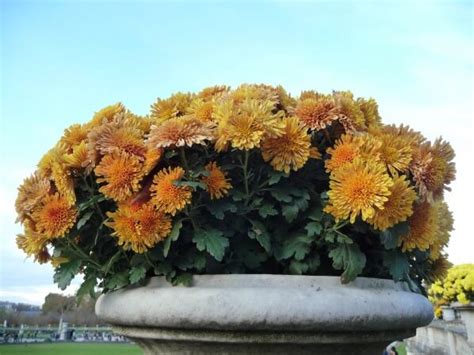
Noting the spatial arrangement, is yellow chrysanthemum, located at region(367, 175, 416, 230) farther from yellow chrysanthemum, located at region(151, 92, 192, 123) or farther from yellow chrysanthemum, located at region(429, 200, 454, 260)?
yellow chrysanthemum, located at region(151, 92, 192, 123)

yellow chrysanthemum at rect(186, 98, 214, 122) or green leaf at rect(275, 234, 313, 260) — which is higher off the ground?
yellow chrysanthemum at rect(186, 98, 214, 122)

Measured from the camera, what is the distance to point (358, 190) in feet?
3.51

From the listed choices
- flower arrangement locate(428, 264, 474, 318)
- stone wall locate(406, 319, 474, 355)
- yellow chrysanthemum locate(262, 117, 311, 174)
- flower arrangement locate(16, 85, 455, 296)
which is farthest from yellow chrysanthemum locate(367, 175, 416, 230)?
flower arrangement locate(428, 264, 474, 318)

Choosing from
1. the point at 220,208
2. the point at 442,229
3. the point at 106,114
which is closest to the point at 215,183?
the point at 220,208

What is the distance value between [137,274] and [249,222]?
31 cm

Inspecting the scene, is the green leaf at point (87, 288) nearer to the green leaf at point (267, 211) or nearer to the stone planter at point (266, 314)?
the stone planter at point (266, 314)

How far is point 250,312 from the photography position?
0.99 metres

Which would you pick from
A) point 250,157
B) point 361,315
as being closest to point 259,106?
point 250,157

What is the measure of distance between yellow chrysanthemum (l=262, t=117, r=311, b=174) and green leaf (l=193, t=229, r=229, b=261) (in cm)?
22

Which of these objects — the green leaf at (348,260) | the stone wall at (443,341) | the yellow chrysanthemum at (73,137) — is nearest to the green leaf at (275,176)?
the green leaf at (348,260)

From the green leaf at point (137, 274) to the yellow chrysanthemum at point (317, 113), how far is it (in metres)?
0.57

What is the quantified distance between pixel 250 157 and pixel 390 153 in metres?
0.36

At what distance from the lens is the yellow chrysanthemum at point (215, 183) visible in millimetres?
1120

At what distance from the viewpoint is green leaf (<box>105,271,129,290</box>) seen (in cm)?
122
